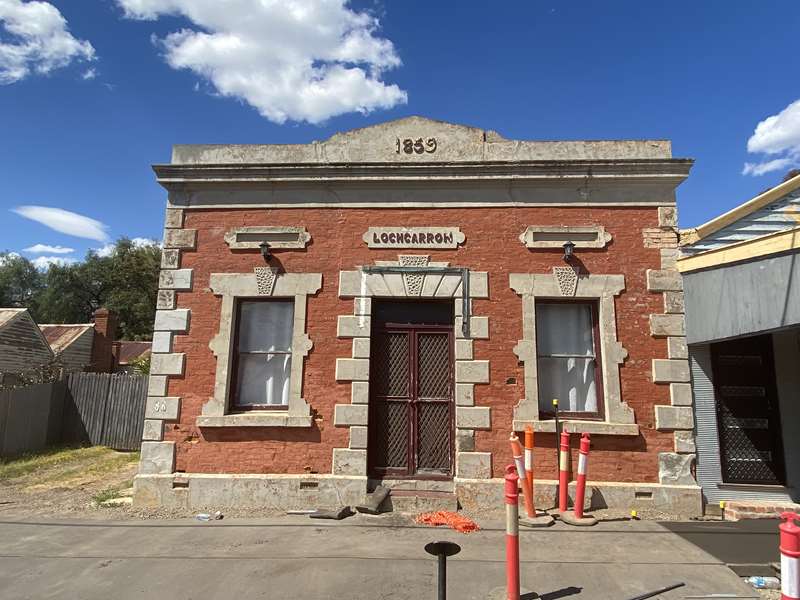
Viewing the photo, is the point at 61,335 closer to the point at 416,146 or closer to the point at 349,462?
the point at 349,462

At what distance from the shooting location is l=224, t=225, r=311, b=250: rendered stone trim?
25.1 feet

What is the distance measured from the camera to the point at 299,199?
781 cm

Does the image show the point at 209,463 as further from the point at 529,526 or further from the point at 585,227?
the point at 585,227

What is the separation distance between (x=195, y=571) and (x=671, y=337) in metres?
6.73

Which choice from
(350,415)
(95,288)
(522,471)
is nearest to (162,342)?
(350,415)

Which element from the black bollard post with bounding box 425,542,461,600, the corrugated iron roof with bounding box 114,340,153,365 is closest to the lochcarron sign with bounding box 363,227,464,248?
the black bollard post with bounding box 425,542,461,600

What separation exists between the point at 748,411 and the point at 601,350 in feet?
7.09

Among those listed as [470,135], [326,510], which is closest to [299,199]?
[470,135]

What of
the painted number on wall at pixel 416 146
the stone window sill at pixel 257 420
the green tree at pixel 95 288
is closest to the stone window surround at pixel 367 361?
the stone window sill at pixel 257 420

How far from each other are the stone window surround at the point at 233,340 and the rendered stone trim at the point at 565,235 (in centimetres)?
326

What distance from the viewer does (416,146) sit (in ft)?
25.8

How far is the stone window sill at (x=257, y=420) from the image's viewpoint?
23.1 ft

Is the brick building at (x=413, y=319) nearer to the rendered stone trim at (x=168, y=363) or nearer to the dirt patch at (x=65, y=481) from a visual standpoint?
the rendered stone trim at (x=168, y=363)

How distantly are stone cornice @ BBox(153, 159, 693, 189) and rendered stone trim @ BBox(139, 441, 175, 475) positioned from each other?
4.06 metres
